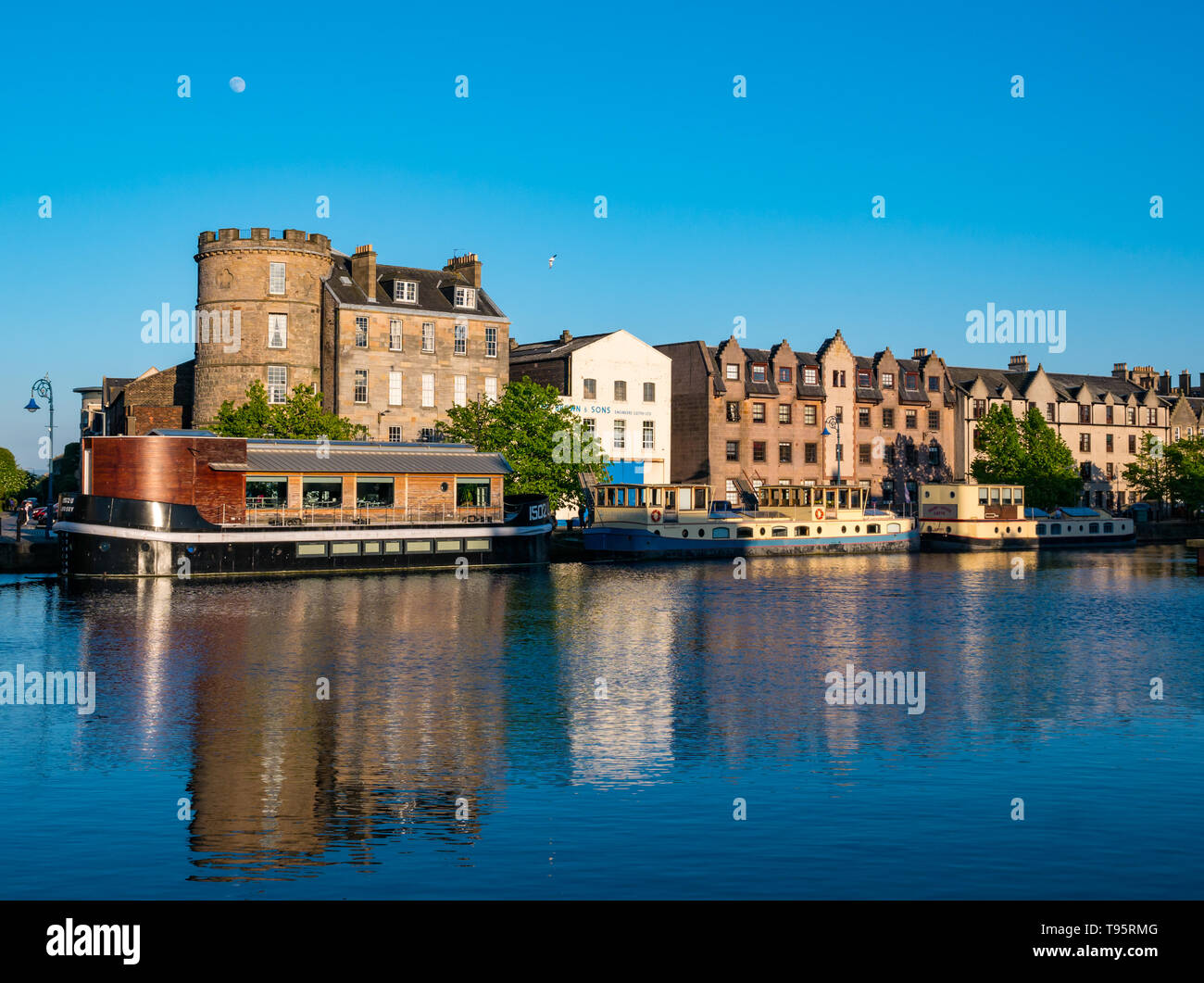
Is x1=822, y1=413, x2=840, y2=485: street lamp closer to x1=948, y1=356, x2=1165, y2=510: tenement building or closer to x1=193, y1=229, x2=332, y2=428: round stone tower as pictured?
x1=948, y1=356, x2=1165, y2=510: tenement building

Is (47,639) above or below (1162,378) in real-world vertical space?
below

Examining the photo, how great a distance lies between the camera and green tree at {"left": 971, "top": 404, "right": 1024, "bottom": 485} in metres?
111

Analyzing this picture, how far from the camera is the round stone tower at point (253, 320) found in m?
82.1

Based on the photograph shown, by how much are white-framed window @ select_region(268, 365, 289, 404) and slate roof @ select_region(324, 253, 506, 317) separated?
6.22 m

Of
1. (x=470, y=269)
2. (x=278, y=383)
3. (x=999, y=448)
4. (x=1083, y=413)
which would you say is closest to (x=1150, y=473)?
(x=1083, y=413)

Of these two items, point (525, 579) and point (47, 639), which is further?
point (525, 579)

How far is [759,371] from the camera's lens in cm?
10600

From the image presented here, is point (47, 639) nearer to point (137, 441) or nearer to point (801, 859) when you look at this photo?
point (137, 441)

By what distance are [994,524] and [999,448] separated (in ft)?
73.7

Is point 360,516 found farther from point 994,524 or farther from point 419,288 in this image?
point 994,524

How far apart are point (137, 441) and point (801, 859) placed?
48.5 meters

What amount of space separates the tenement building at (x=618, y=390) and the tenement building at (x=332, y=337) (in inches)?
258

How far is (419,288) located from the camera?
88.6 metres
